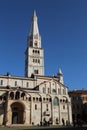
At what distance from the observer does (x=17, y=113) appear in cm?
7050

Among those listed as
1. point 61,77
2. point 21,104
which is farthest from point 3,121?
point 61,77

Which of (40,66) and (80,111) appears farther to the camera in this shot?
(40,66)

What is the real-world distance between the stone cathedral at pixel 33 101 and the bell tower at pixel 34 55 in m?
11.3

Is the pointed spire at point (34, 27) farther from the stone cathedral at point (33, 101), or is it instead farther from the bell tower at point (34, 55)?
the stone cathedral at point (33, 101)

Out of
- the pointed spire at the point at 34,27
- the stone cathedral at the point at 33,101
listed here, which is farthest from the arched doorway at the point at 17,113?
the pointed spire at the point at 34,27

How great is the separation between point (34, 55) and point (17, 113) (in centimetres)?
3335

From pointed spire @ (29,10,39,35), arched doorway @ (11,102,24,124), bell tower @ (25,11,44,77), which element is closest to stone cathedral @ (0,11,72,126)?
arched doorway @ (11,102,24,124)

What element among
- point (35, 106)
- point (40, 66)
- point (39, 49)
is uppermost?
point (39, 49)

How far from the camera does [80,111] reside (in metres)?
85.4

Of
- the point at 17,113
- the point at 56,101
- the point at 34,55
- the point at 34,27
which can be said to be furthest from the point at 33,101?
the point at 34,27

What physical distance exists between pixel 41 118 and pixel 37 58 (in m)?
33.2

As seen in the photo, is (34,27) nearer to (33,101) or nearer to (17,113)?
(33,101)

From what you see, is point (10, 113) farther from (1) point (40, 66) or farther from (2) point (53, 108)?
(1) point (40, 66)

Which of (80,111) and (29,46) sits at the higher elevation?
(29,46)
